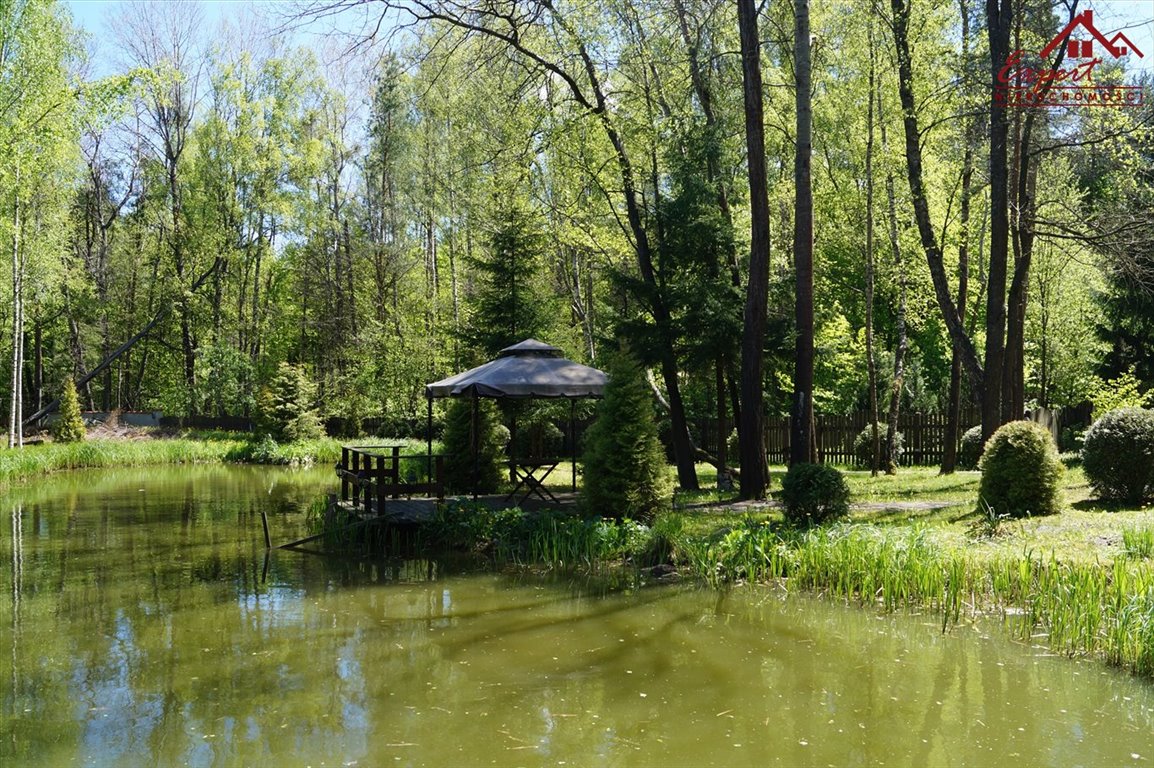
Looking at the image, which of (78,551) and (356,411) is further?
(356,411)

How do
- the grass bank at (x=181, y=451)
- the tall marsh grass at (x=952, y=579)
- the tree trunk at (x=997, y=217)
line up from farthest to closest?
the grass bank at (x=181, y=451)
the tree trunk at (x=997, y=217)
the tall marsh grass at (x=952, y=579)

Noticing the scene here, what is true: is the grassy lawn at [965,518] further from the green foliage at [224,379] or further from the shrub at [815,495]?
the green foliage at [224,379]

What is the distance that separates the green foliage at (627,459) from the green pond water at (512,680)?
168 cm

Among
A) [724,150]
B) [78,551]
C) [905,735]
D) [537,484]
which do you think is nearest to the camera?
[905,735]

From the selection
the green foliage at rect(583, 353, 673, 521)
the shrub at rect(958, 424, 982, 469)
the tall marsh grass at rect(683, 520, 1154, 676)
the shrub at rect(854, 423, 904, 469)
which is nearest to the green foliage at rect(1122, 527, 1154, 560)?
the tall marsh grass at rect(683, 520, 1154, 676)

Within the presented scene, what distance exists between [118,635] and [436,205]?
23142 mm

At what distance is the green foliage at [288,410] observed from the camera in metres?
27.9

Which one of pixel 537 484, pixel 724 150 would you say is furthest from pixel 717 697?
pixel 724 150

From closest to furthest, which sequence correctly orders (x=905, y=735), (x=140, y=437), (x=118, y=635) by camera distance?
1. (x=905, y=735)
2. (x=118, y=635)
3. (x=140, y=437)

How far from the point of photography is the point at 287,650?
7281mm

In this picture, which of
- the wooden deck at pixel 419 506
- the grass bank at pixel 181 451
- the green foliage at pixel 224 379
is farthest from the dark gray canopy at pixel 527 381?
the green foliage at pixel 224 379

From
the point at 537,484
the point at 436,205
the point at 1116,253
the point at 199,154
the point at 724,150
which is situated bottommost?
the point at 537,484

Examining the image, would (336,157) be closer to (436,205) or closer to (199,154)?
(199,154)

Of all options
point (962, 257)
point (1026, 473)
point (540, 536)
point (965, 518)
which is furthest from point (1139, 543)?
point (962, 257)
